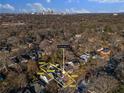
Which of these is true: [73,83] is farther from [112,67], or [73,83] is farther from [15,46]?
[15,46]

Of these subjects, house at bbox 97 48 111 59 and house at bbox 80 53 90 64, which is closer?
house at bbox 80 53 90 64

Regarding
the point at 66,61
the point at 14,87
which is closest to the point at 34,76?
the point at 14,87

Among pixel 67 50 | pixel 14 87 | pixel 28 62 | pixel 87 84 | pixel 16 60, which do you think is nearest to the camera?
pixel 87 84

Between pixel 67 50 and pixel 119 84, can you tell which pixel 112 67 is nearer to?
pixel 119 84

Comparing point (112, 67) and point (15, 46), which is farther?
point (15, 46)

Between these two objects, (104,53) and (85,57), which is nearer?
(85,57)

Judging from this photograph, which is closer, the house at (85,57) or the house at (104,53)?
the house at (85,57)

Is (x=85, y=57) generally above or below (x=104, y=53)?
above

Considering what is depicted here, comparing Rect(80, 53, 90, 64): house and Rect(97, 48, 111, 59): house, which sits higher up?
Rect(80, 53, 90, 64): house

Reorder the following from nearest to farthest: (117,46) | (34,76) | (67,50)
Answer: (34,76)
(67,50)
(117,46)

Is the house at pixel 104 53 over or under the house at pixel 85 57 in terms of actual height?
under
